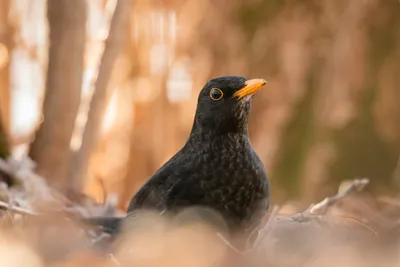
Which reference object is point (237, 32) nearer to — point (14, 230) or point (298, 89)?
point (298, 89)

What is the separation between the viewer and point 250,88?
632 millimetres

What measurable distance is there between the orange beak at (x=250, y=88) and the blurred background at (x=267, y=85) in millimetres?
683

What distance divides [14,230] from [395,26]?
1.12 m

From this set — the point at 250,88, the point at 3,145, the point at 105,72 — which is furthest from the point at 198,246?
the point at 3,145

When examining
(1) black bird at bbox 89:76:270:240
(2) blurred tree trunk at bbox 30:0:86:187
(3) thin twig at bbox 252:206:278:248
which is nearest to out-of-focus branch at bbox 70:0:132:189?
(2) blurred tree trunk at bbox 30:0:86:187

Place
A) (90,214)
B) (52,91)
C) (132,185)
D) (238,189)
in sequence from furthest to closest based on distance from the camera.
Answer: (132,185), (52,91), (90,214), (238,189)

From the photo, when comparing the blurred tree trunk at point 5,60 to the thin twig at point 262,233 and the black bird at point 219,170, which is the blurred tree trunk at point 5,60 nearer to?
the black bird at point 219,170

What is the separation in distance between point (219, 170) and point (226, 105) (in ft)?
0.29

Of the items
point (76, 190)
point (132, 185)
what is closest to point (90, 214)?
point (76, 190)

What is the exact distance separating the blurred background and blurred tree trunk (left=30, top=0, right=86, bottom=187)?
0.28 m

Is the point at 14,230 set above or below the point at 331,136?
above

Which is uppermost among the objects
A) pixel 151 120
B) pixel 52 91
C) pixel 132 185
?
pixel 52 91

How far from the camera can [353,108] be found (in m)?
1.37

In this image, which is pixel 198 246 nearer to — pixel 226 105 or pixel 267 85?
pixel 226 105
